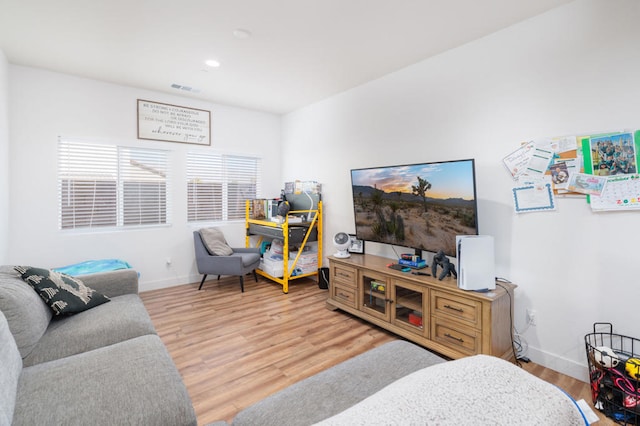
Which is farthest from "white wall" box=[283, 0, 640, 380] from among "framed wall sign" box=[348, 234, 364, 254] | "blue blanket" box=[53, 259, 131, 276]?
"blue blanket" box=[53, 259, 131, 276]

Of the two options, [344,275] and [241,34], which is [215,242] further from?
[241,34]

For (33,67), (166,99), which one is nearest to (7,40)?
(33,67)

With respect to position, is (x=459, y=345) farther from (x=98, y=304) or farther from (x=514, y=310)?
(x=98, y=304)

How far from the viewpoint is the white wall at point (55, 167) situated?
3252 millimetres

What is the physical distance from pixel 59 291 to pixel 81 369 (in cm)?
87

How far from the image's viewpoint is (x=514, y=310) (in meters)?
2.43

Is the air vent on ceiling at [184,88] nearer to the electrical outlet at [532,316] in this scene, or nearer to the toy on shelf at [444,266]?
the toy on shelf at [444,266]

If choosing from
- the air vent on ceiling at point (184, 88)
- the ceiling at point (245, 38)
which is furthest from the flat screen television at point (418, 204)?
the air vent on ceiling at point (184, 88)

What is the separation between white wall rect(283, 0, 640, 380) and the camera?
1938mm

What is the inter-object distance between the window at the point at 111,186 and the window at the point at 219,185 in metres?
0.36

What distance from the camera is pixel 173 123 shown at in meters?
4.13

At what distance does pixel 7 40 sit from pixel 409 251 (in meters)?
4.24

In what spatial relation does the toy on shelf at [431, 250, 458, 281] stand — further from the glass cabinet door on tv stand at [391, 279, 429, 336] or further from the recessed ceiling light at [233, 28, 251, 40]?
the recessed ceiling light at [233, 28, 251, 40]

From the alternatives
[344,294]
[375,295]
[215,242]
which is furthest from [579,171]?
[215,242]
